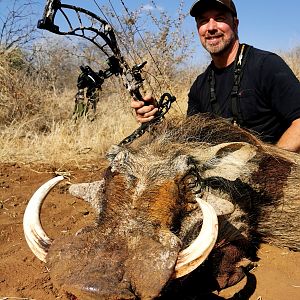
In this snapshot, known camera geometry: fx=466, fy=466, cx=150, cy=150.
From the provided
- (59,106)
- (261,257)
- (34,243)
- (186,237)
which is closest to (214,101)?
(261,257)

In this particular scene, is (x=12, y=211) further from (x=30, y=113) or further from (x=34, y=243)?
(x=30, y=113)

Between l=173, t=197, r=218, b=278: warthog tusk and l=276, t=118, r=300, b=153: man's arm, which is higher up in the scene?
l=276, t=118, r=300, b=153: man's arm

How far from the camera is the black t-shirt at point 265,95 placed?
12.0 feet

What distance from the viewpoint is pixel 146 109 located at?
3.80m

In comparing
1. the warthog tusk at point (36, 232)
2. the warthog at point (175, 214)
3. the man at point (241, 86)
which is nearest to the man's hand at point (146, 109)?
the man at point (241, 86)

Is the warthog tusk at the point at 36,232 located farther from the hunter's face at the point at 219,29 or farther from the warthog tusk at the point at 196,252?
the hunter's face at the point at 219,29

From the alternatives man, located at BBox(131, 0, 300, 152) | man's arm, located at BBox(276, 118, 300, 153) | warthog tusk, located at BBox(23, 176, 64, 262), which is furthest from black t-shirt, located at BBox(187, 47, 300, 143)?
warthog tusk, located at BBox(23, 176, 64, 262)

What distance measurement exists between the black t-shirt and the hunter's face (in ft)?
0.78

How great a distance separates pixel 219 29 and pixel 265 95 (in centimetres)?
80

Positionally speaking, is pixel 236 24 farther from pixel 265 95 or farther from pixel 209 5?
pixel 265 95

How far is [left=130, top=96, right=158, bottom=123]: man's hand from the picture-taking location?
3799 mm

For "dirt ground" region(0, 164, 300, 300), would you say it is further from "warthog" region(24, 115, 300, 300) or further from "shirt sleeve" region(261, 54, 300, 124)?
"shirt sleeve" region(261, 54, 300, 124)

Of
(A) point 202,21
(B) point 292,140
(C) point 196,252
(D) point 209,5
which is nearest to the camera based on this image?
(C) point 196,252

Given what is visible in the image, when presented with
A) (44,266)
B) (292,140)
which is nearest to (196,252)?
(44,266)
